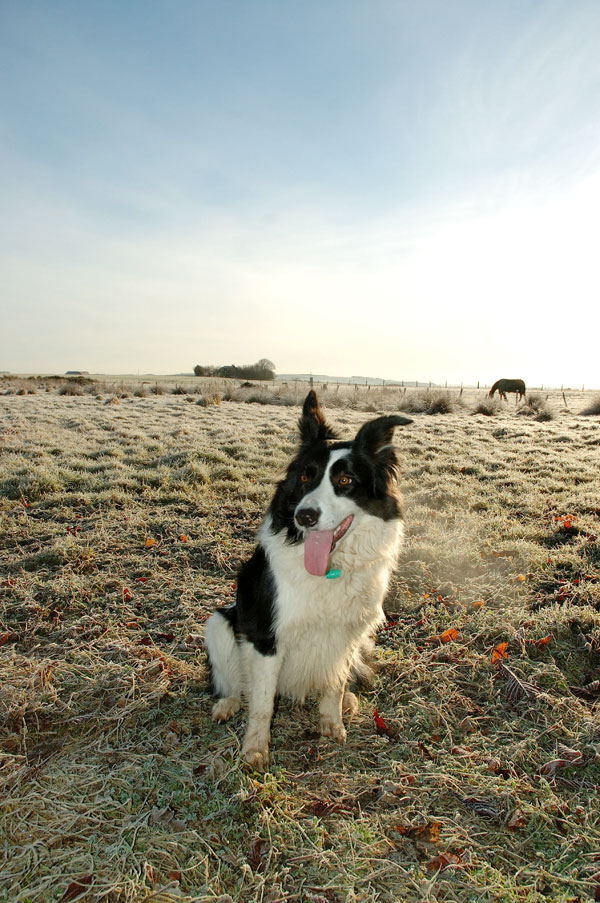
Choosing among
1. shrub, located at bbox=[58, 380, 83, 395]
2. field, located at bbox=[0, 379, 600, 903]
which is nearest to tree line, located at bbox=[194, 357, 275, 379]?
shrub, located at bbox=[58, 380, 83, 395]

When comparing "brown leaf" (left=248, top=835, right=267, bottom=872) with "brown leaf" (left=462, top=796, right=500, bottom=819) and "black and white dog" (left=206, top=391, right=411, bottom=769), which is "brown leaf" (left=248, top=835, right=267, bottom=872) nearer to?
"black and white dog" (left=206, top=391, right=411, bottom=769)

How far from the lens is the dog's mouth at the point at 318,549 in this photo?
9.27ft

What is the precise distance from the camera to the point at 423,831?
8.08ft

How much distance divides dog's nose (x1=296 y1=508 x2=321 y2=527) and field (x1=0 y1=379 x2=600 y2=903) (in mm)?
1424

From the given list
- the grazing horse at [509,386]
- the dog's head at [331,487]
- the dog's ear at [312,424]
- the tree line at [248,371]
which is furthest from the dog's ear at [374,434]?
the tree line at [248,371]

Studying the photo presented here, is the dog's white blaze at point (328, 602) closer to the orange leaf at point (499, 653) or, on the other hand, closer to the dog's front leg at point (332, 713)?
the dog's front leg at point (332, 713)

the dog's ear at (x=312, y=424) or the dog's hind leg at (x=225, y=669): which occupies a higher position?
the dog's ear at (x=312, y=424)

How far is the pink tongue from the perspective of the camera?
2824 mm

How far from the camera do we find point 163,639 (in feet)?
13.8

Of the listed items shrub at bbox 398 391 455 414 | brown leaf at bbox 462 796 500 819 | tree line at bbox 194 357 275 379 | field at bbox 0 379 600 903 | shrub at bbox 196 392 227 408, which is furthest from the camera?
tree line at bbox 194 357 275 379

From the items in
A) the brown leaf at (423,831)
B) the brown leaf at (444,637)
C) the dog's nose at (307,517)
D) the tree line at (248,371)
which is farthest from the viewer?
the tree line at (248,371)

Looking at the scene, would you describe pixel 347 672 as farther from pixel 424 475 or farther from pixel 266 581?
pixel 424 475

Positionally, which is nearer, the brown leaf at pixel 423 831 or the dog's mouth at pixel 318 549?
the brown leaf at pixel 423 831

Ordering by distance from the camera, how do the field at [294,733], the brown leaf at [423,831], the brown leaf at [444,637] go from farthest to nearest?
the brown leaf at [444,637] < the brown leaf at [423,831] < the field at [294,733]
